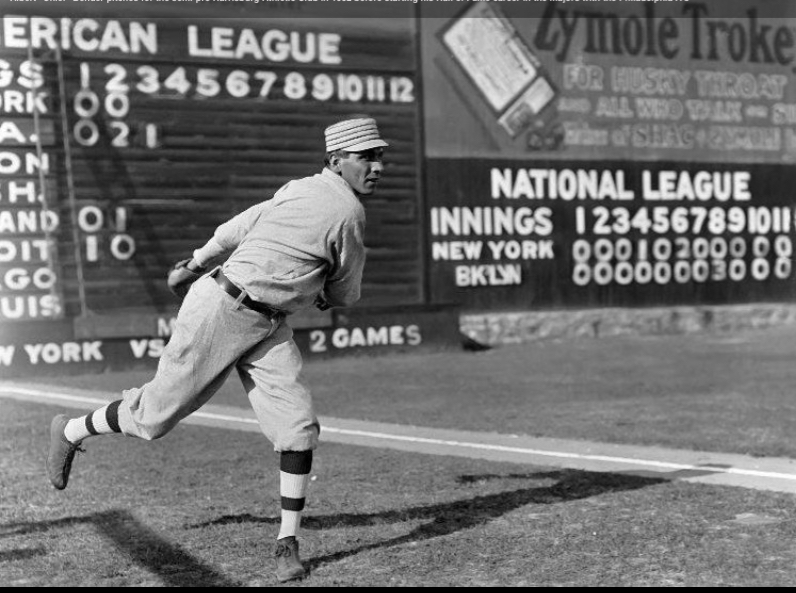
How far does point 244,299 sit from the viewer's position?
540 centimetres

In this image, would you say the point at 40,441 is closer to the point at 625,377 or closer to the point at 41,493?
the point at 41,493

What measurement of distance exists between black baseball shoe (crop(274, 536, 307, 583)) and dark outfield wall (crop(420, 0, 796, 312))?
14.3 m

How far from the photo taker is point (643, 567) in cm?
523

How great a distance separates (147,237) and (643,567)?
1294 cm

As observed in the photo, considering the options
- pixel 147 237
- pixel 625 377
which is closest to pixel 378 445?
pixel 625 377

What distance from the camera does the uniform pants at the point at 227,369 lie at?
5.39m

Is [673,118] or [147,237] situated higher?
[673,118]

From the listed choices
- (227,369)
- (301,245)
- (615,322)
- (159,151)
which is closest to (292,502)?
(227,369)

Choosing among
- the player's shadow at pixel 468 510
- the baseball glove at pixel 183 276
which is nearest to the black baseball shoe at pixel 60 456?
the player's shadow at pixel 468 510

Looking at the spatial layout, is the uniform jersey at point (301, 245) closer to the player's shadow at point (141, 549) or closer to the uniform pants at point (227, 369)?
the uniform pants at point (227, 369)

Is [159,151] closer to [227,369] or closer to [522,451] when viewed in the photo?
[522,451]

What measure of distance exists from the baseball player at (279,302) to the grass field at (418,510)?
59cm

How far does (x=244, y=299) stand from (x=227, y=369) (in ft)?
1.12

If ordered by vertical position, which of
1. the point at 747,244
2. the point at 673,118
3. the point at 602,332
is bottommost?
the point at 602,332
